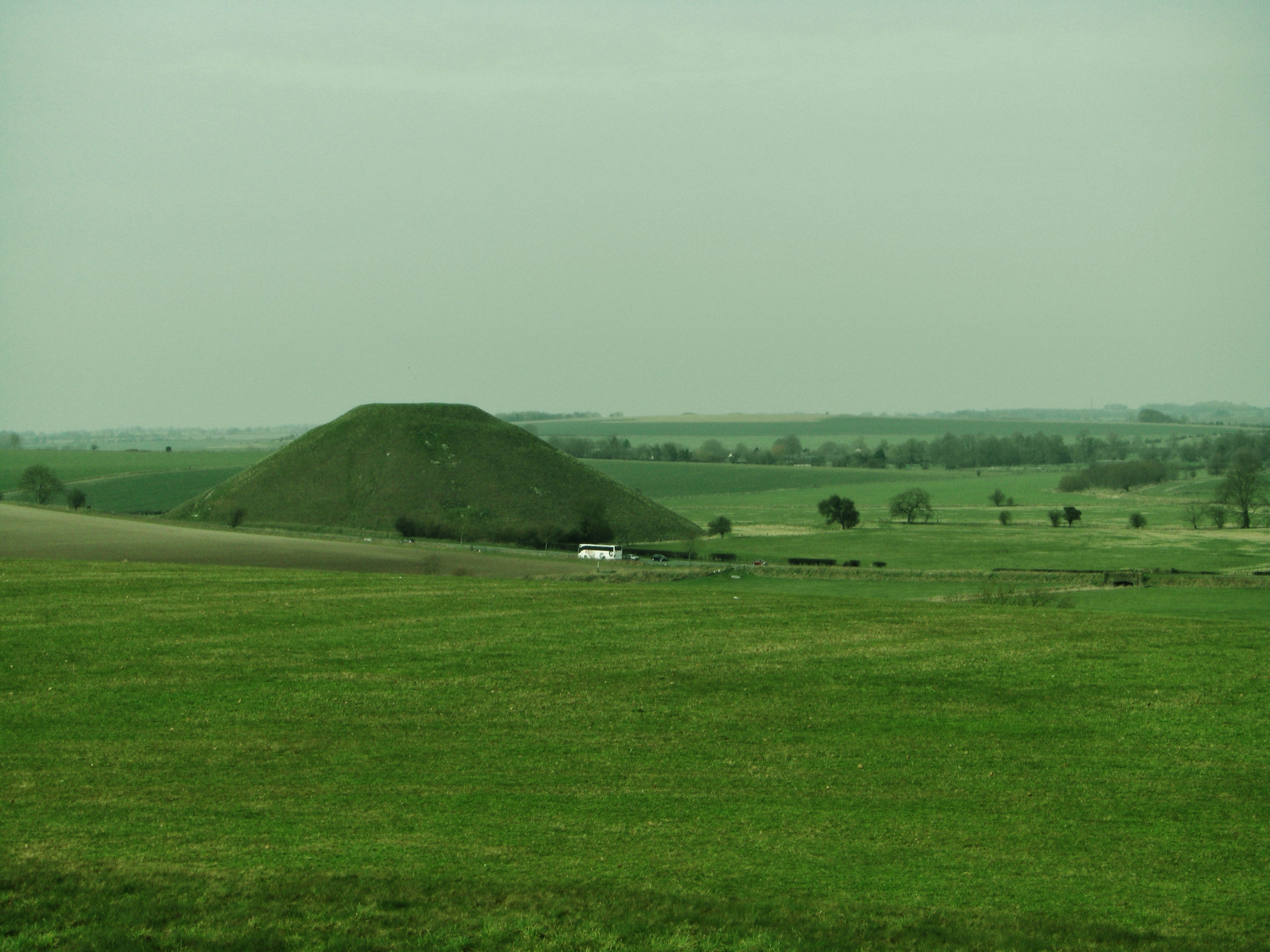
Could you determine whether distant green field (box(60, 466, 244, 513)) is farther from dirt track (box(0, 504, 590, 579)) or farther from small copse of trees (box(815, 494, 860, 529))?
small copse of trees (box(815, 494, 860, 529))

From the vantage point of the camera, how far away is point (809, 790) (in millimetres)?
14625

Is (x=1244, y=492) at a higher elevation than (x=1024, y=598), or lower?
higher

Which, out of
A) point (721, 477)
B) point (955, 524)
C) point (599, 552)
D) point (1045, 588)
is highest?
point (721, 477)

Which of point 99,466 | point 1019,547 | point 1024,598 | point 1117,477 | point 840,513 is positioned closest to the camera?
point 1024,598

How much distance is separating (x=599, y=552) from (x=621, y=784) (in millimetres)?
52515

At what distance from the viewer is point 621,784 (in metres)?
14.8

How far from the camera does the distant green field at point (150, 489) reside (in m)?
118

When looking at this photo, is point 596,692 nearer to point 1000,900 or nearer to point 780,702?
A: point 780,702

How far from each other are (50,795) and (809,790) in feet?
33.7

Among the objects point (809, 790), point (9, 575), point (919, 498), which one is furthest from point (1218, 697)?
point (919, 498)

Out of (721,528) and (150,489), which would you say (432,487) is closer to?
(721,528)

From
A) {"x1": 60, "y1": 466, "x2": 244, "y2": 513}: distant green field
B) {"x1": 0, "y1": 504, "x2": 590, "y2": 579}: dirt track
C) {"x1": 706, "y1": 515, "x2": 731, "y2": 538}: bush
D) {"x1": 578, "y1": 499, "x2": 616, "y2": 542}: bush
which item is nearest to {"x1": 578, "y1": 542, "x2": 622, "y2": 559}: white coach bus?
{"x1": 0, "y1": 504, "x2": 590, "y2": 579}: dirt track

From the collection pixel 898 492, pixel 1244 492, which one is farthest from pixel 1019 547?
pixel 898 492

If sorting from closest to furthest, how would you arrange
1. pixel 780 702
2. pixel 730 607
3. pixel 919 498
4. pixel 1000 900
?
pixel 1000 900 < pixel 780 702 < pixel 730 607 < pixel 919 498
